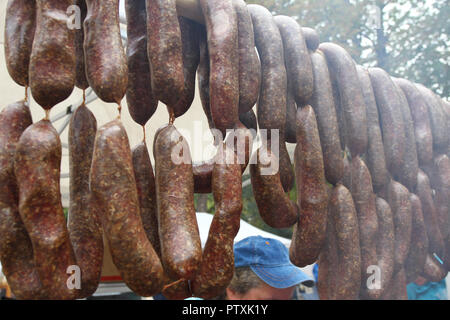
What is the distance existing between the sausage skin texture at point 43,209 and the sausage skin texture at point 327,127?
1.02 meters

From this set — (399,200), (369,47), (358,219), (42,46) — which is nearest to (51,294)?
(42,46)

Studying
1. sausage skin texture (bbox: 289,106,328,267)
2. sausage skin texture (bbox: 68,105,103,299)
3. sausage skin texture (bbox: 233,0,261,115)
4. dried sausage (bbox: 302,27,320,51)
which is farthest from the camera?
dried sausage (bbox: 302,27,320,51)

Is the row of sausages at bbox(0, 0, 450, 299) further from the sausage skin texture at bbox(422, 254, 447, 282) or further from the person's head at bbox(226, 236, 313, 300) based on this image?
the person's head at bbox(226, 236, 313, 300)

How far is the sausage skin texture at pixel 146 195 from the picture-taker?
47.6 inches

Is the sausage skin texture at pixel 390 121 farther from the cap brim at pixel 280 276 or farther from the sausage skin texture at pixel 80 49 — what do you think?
the sausage skin texture at pixel 80 49

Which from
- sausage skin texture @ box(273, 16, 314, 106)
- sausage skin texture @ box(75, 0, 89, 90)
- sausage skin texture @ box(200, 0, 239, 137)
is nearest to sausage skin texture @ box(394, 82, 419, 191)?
sausage skin texture @ box(273, 16, 314, 106)

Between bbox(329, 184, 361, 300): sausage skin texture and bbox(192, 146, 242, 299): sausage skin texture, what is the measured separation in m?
0.55

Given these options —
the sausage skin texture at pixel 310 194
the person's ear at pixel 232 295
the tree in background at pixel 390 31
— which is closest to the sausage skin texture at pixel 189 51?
the sausage skin texture at pixel 310 194

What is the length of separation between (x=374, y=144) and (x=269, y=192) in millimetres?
648

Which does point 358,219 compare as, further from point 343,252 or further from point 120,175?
point 120,175

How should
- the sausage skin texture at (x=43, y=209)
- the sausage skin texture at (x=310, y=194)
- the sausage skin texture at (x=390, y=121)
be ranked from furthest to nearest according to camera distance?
the sausage skin texture at (x=390, y=121) < the sausage skin texture at (x=310, y=194) < the sausage skin texture at (x=43, y=209)

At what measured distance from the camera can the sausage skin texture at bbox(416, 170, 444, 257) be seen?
1911 mm

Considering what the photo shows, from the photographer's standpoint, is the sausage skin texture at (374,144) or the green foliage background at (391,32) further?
the green foliage background at (391,32)
